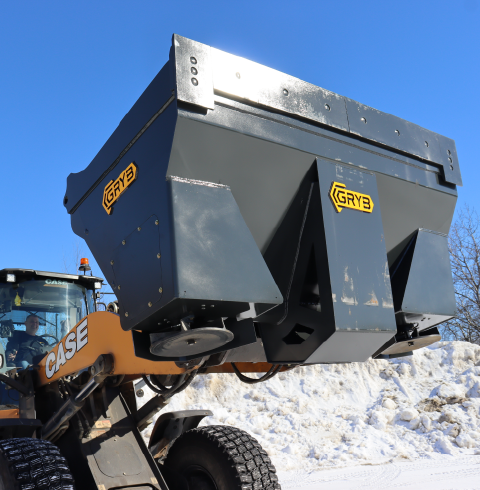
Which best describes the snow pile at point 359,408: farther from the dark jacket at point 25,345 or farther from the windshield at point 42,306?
the dark jacket at point 25,345

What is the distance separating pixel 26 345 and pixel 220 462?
2.04 m

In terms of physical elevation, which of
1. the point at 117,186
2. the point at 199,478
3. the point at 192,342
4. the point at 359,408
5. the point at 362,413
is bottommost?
the point at 199,478

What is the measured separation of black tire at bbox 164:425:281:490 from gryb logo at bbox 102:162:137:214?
212 centimetres

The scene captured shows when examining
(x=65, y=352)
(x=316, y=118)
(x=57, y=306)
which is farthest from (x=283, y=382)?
(x=316, y=118)

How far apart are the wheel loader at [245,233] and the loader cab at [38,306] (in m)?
1.02

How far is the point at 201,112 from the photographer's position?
2146mm

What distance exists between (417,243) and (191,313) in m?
1.56

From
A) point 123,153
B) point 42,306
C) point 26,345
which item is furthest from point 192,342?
point 42,306

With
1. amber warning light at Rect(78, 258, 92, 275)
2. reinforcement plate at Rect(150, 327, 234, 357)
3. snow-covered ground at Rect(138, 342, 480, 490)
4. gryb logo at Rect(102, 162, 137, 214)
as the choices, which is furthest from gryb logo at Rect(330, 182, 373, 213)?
snow-covered ground at Rect(138, 342, 480, 490)

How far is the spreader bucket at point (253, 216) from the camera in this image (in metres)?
2.08

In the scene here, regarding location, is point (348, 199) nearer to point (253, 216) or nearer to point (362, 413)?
point (253, 216)

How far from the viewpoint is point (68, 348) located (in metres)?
3.57

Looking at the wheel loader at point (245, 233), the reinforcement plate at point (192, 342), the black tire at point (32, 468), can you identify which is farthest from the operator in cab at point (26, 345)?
the reinforcement plate at point (192, 342)

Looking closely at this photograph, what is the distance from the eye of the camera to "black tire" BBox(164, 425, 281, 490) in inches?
138
